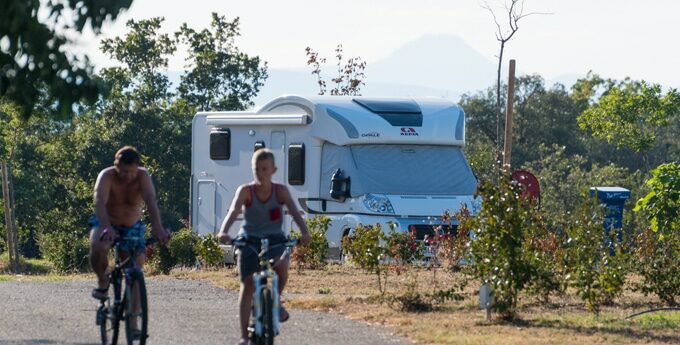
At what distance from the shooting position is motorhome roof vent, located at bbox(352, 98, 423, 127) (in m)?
22.0

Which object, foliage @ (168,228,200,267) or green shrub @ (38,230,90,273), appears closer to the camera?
foliage @ (168,228,200,267)

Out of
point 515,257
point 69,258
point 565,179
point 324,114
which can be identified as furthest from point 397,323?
point 565,179

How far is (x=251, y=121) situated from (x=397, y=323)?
10.2 metres

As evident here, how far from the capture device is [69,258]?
89.2 feet

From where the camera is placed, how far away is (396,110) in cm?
2219

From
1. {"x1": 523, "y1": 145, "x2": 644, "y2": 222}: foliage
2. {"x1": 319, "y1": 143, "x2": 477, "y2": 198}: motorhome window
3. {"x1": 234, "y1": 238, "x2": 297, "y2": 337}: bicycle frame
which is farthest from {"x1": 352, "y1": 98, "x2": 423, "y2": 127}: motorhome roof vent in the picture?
{"x1": 523, "y1": 145, "x2": 644, "y2": 222}: foliage

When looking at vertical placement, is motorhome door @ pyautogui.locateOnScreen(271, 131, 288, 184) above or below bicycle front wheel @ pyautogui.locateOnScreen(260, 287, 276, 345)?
above

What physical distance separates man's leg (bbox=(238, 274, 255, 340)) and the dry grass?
181cm

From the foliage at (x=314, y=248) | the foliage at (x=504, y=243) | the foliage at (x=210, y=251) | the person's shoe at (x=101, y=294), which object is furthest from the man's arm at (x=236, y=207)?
the foliage at (x=210, y=251)

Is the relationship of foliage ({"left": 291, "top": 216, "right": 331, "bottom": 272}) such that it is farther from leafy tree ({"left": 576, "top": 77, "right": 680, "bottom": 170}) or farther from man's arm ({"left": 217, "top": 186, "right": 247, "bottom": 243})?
leafy tree ({"left": 576, "top": 77, "right": 680, "bottom": 170})

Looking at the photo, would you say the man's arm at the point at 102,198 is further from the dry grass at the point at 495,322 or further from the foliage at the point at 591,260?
the foliage at the point at 591,260

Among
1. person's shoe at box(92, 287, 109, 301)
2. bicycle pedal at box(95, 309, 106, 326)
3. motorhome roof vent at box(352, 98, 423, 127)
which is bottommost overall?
bicycle pedal at box(95, 309, 106, 326)

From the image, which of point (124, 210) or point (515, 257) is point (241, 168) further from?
point (124, 210)

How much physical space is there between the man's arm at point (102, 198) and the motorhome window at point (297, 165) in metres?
11.4
